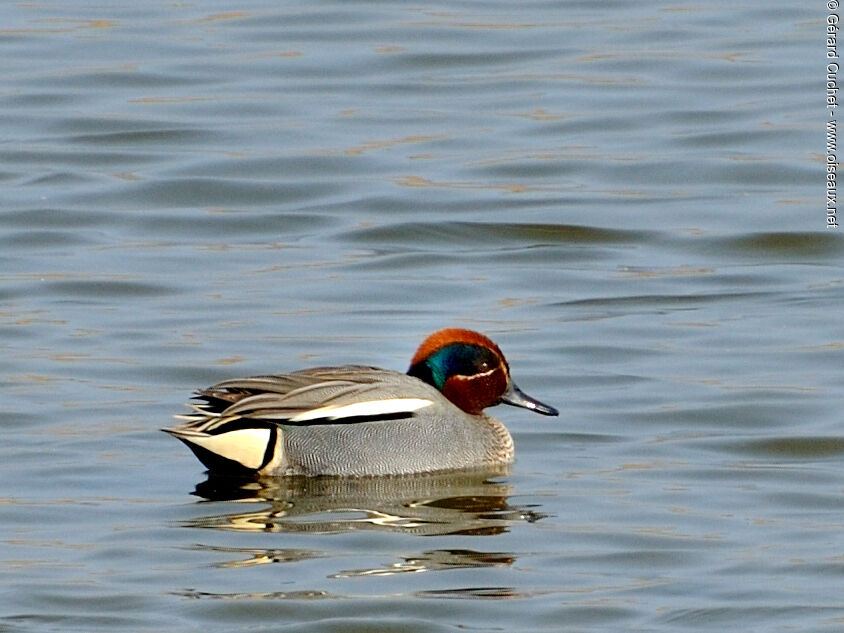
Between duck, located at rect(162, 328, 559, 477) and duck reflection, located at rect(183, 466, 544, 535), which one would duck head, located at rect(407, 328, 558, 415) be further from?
duck reflection, located at rect(183, 466, 544, 535)

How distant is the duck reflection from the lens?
803 cm

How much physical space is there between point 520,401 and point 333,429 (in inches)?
37.7

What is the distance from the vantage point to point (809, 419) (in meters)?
9.57

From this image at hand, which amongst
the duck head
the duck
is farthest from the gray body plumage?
the duck head

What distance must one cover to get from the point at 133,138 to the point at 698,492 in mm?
8934

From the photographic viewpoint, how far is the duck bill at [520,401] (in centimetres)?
930

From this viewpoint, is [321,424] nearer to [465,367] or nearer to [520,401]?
[465,367]

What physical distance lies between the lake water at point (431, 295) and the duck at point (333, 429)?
12 centimetres

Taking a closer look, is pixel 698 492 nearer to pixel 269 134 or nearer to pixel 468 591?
pixel 468 591

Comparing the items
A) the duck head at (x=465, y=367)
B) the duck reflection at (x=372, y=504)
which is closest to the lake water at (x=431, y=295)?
the duck reflection at (x=372, y=504)

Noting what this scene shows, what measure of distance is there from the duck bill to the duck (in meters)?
0.29

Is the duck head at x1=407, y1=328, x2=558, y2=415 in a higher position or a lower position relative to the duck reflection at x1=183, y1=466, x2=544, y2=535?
higher

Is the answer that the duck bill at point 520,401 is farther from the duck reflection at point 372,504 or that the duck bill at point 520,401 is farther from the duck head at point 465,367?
the duck reflection at point 372,504

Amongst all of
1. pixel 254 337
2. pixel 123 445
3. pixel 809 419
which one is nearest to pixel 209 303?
pixel 254 337
